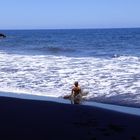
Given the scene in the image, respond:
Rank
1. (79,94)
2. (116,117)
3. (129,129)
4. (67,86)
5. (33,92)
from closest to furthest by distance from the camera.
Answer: (129,129), (116,117), (79,94), (33,92), (67,86)

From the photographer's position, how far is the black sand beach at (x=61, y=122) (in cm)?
1007

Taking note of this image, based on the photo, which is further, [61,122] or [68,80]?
[68,80]

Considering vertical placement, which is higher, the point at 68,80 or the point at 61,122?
the point at 61,122

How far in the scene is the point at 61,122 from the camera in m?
11.4

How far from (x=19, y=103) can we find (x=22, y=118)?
2478mm

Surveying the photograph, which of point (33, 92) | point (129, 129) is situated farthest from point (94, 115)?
point (33, 92)

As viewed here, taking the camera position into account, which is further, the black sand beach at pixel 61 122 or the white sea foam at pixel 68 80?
the white sea foam at pixel 68 80

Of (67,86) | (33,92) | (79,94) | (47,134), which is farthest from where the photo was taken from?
(67,86)

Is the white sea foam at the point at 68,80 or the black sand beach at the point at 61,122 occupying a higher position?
the black sand beach at the point at 61,122

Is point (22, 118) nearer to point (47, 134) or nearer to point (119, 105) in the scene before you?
point (47, 134)

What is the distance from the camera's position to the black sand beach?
10.1m

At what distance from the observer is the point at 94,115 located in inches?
498

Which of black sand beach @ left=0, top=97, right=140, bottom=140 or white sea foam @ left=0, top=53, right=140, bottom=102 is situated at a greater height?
black sand beach @ left=0, top=97, right=140, bottom=140

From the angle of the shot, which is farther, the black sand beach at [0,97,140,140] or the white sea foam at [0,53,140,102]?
the white sea foam at [0,53,140,102]
